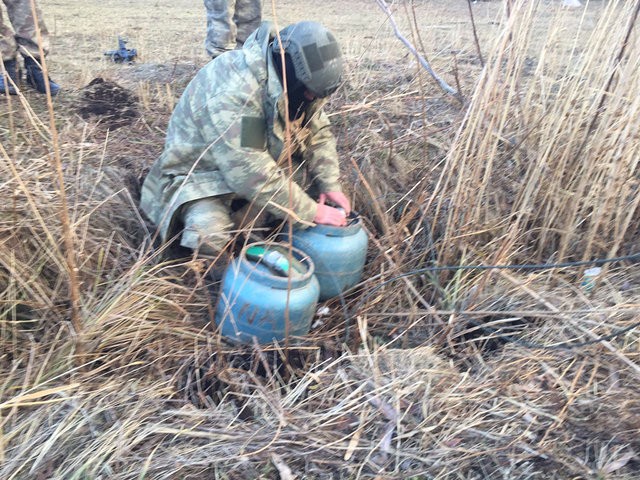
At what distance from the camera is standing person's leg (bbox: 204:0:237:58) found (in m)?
4.20

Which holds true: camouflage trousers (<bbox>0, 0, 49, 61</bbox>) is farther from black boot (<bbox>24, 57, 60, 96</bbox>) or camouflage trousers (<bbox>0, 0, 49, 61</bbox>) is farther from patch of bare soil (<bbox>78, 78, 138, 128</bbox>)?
patch of bare soil (<bbox>78, 78, 138, 128</bbox>)

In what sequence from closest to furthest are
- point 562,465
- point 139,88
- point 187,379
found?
point 562,465, point 187,379, point 139,88

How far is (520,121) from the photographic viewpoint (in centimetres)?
298

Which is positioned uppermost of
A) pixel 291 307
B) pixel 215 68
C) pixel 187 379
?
pixel 215 68

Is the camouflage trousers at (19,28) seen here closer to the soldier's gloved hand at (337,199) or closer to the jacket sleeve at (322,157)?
the jacket sleeve at (322,157)

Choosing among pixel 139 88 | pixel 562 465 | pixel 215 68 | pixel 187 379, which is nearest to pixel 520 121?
pixel 215 68

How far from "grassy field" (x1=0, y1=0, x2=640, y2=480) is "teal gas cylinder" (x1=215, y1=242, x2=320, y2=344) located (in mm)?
91

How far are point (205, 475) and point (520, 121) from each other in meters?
2.38

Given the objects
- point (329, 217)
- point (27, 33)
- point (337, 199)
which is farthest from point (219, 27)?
point (329, 217)

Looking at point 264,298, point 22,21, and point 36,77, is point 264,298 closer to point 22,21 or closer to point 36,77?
point 36,77

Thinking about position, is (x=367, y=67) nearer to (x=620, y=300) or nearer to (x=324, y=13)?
(x=620, y=300)

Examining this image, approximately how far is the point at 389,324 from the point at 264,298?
1.99 feet

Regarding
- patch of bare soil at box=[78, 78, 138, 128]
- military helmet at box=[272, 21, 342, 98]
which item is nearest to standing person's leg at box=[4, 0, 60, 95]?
patch of bare soil at box=[78, 78, 138, 128]

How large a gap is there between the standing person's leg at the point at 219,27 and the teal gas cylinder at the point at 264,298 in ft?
8.50
